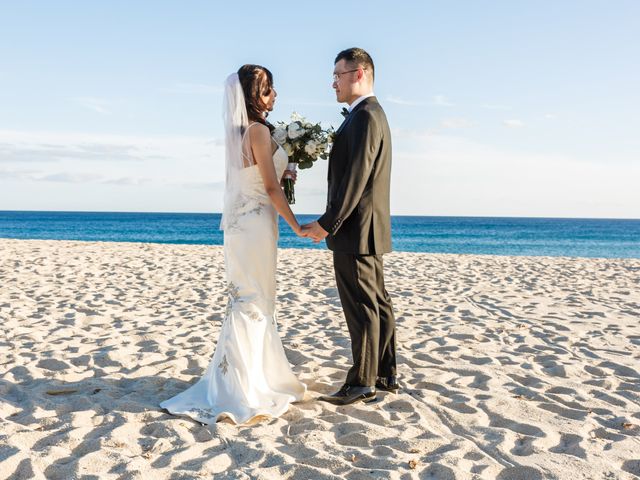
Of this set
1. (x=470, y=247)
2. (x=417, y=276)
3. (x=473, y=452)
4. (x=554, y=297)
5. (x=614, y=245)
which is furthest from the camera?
(x=614, y=245)

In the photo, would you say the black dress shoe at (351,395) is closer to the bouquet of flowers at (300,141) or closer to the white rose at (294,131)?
the bouquet of flowers at (300,141)

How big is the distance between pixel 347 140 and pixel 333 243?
0.65 metres

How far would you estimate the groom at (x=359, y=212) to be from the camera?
146 inches

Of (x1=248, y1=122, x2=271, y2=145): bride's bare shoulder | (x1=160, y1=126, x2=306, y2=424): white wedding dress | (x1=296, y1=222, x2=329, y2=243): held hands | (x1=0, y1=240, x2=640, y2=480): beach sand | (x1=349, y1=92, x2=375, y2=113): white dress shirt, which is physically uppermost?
(x1=349, y1=92, x2=375, y2=113): white dress shirt

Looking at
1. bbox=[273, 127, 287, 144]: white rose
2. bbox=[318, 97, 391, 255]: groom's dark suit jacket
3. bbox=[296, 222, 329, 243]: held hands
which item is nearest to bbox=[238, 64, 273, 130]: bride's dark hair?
bbox=[273, 127, 287, 144]: white rose

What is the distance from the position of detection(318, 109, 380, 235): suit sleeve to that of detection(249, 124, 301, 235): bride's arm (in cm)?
27

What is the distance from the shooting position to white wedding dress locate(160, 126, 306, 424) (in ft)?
12.6

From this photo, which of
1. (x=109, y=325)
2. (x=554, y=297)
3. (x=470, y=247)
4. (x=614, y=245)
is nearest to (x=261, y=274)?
→ (x=109, y=325)

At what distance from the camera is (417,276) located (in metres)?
10.8

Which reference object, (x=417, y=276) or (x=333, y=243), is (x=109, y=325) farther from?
(x=417, y=276)

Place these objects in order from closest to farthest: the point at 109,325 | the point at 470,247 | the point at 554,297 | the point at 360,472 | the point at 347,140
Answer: the point at 360,472
the point at 347,140
the point at 109,325
the point at 554,297
the point at 470,247

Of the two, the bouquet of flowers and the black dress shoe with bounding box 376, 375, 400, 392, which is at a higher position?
the bouquet of flowers

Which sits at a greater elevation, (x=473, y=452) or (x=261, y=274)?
(x=261, y=274)

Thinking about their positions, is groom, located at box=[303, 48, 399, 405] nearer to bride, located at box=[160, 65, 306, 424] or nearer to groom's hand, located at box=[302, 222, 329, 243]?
groom's hand, located at box=[302, 222, 329, 243]
